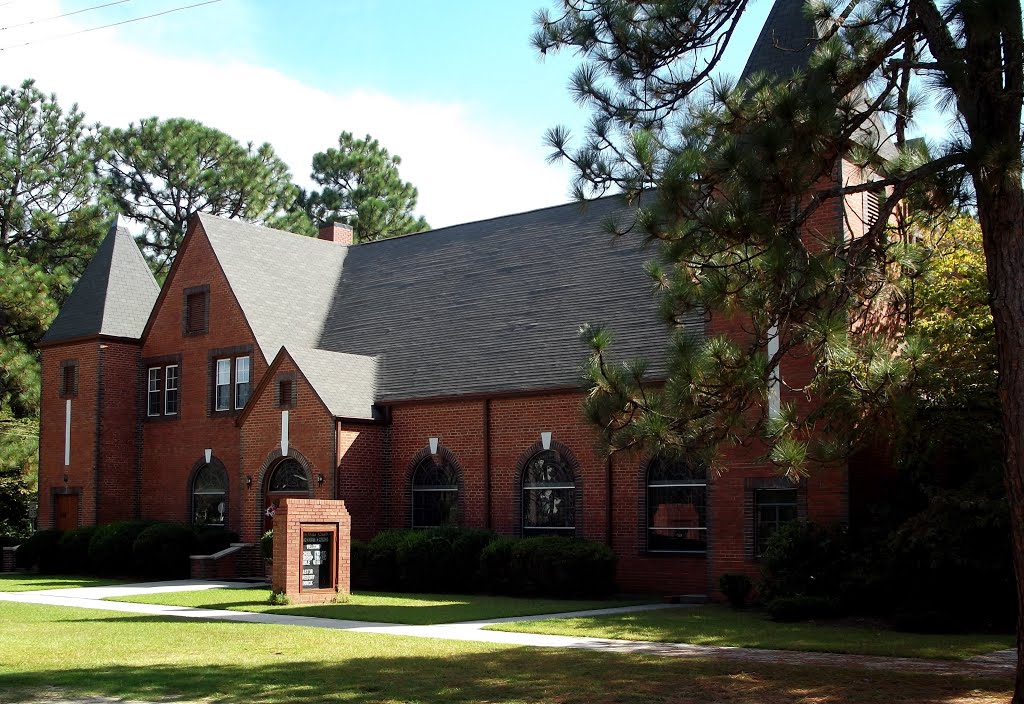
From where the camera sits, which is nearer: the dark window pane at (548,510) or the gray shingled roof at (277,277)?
the dark window pane at (548,510)

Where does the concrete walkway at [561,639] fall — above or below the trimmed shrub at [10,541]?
below

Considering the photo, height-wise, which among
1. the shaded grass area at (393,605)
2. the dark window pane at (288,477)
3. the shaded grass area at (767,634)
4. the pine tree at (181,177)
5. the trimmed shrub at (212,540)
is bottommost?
the shaded grass area at (393,605)

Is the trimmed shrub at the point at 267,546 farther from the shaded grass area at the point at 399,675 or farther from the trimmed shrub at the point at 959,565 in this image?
the trimmed shrub at the point at 959,565

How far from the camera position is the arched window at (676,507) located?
24141 millimetres

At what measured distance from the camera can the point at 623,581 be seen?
2484 centimetres

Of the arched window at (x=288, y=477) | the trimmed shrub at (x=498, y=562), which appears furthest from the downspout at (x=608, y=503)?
the arched window at (x=288, y=477)

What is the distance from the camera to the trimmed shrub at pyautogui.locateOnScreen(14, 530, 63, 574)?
33.3 m

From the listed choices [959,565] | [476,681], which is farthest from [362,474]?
[476,681]

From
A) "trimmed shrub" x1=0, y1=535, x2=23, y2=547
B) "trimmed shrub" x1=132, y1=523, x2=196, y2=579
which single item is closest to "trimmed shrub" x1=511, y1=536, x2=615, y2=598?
A: "trimmed shrub" x1=132, y1=523, x2=196, y2=579

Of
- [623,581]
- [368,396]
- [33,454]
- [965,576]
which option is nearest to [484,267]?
[368,396]

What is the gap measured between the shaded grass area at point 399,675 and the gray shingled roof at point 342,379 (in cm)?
1266

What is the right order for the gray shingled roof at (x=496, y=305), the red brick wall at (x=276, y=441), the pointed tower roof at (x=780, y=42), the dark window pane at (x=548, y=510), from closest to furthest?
the pointed tower roof at (x=780, y=42), the dark window pane at (x=548, y=510), the gray shingled roof at (x=496, y=305), the red brick wall at (x=276, y=441)

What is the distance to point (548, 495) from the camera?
26438 mm

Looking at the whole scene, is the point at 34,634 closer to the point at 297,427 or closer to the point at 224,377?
the point at 297,427
